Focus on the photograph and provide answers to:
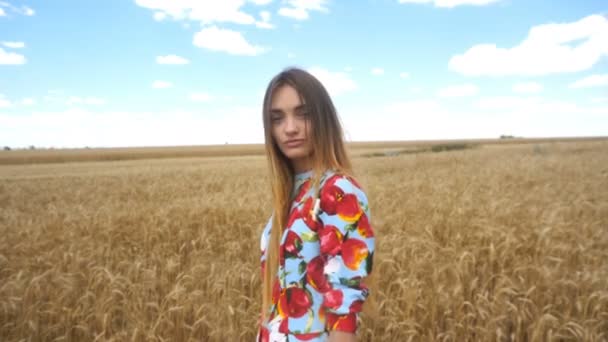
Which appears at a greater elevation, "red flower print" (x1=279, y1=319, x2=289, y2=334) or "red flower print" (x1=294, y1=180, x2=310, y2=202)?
"red flower print" (x1=294, y1=180, x2=310, y2=202)

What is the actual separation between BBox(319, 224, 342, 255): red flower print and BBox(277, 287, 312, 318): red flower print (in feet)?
0.73

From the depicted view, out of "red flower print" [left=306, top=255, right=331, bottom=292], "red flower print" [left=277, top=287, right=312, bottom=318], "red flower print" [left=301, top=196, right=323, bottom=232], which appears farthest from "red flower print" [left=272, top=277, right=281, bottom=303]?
"red flower print" [left=301, top=196, right=323, bottom=232]

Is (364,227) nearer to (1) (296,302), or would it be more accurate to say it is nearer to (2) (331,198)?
(2) (331,198)

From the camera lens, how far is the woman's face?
155cm

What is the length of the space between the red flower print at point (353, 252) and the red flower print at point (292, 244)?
196mm

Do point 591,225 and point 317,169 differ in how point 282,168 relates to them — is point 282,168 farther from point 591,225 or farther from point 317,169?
point 591,225

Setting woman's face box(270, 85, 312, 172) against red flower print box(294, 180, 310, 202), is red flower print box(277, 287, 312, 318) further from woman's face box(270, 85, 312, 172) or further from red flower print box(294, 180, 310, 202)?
woman's face box(270, 85, 312, 172)

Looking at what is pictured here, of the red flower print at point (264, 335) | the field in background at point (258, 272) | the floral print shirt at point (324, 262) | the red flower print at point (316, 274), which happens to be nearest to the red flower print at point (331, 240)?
the floral print shirt at point (324, 262)

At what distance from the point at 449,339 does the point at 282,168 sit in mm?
2076

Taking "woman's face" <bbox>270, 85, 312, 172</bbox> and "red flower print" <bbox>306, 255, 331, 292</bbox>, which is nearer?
"red flower print" <bbox>306, 255, 331, 292</bbox>

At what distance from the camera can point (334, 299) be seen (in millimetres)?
1294

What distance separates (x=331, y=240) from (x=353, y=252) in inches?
3.0

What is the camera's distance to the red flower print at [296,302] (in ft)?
4.77

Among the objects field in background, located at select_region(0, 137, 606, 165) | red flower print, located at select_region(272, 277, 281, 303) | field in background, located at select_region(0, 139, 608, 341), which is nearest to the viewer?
red flower print, located at select_region(272, 277, 281, 303)
